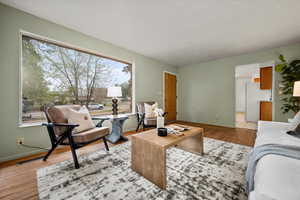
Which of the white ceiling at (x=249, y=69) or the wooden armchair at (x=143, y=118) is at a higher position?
the white ceiling at (x=249, y=69)

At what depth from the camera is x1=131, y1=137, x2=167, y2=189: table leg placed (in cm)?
124

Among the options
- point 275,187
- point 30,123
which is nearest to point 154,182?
point 275,187

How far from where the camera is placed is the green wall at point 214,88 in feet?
10.7

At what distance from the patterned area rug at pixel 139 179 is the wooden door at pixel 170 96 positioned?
2.85 m

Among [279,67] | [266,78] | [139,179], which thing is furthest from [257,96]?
[139,179]

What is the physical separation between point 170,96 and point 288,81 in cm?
326

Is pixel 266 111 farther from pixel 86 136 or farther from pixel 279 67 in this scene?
pixel 86 136

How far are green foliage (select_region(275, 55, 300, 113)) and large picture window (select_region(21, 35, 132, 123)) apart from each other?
428 cm

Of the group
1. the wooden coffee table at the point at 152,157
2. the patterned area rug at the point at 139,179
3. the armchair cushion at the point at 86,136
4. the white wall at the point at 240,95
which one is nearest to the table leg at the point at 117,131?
the patterned area rug at the point at 139,179

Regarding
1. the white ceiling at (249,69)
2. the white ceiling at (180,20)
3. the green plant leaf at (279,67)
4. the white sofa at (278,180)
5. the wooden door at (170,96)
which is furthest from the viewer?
the wooden door at (170,96)

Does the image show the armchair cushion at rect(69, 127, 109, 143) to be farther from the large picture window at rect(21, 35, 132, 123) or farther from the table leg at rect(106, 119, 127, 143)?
the large picture window at rect(21, 35, 132, 123)

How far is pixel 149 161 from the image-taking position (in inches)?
54.0

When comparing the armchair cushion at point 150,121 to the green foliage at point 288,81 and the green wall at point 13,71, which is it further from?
the green foliage at point 288,81

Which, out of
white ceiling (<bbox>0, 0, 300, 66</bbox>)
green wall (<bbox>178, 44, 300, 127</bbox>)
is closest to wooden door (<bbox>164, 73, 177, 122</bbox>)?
green wall (<bbox>178, 44, 300, 127</bbox>)
